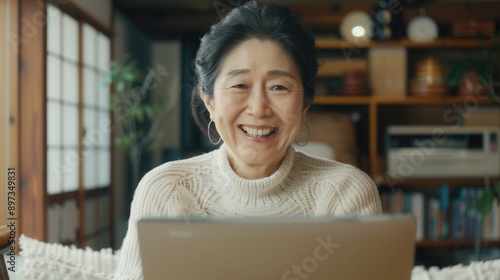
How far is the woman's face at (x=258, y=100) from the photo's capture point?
1230 millimetres

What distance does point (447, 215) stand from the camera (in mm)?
4430

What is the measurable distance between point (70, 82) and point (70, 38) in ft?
0.97

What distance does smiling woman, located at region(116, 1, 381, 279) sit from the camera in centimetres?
124

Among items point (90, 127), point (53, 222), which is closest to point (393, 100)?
point (90, 127)

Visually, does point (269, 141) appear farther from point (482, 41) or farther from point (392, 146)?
point (482, 41)

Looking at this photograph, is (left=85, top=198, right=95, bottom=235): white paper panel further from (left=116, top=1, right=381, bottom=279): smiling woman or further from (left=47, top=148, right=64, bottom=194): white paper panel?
(left=116, top=1, right=381, bottom=279): smiling woman

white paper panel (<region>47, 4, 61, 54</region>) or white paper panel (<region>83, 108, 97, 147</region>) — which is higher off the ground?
white paper panel (<region>47, 4, 61, 54</region>)

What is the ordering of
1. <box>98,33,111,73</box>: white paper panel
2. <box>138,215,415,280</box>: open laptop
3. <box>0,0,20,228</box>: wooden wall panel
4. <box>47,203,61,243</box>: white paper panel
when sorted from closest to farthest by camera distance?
<box>138,215,415,280</box>: open laptop → <box>0,0,20,228</box>: wooden wall panel → <box>47,203,61,243</box>: white paper panel → <box>98,33,111,73</box>: white paper panel

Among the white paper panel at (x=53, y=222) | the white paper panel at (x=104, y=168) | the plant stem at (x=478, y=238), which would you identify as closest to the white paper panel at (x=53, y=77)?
the white paper panel at (x=53, y=222)

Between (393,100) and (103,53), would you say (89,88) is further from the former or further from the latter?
(393,100)

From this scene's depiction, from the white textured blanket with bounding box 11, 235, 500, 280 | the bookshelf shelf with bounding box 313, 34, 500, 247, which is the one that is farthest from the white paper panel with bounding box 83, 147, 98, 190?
the white textured blanket with bounding box 11, 235, 500, 280

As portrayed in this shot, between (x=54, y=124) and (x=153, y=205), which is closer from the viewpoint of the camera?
(x=153, y=205)

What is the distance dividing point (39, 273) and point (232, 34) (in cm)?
94

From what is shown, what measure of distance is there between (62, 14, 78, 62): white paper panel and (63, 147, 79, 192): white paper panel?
64 centimetres
